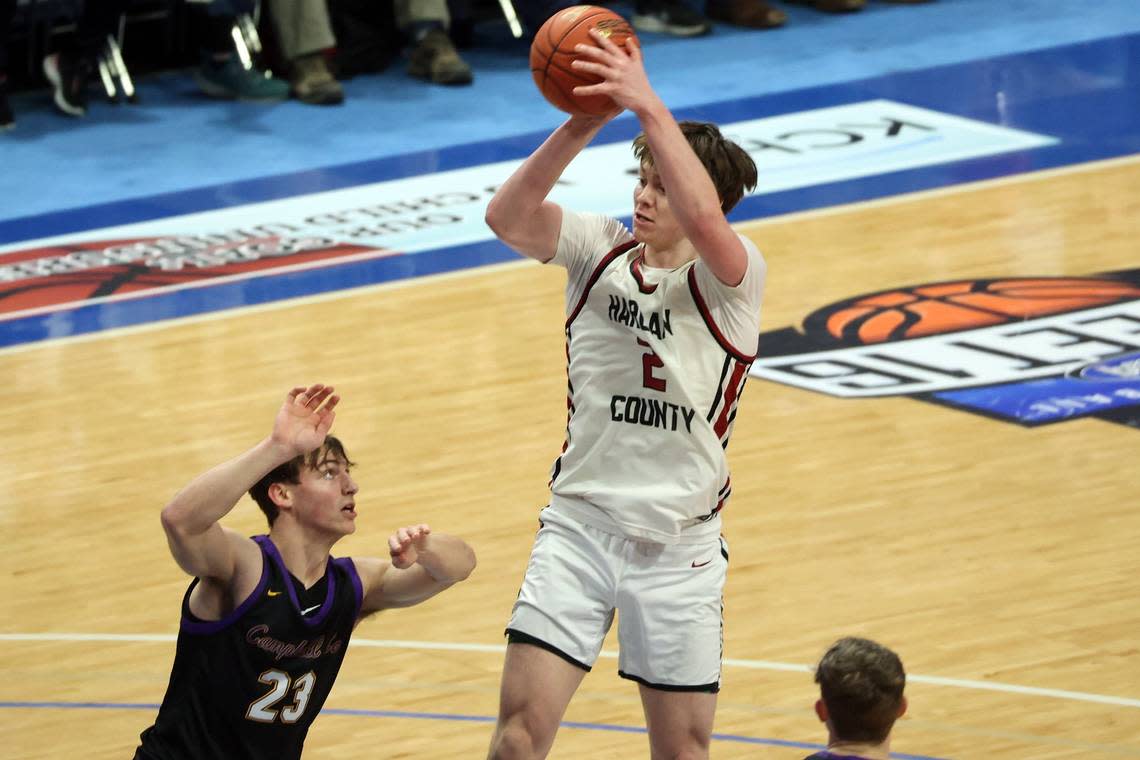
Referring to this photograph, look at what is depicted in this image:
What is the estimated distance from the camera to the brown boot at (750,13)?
16.1 meters

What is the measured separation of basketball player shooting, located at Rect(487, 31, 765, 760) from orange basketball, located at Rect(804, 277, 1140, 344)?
200 inches

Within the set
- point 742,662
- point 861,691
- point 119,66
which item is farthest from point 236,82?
point 861,691

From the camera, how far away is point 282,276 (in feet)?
37.6

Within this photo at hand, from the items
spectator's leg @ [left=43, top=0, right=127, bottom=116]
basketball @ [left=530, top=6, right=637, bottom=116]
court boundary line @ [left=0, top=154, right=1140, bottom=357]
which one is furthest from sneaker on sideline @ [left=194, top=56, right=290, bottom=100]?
basketball @ [left=530, top=6, right=637, bottom=116]

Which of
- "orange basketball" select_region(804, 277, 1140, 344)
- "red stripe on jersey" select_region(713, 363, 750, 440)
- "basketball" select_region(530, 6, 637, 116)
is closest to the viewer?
"basketball" select_region(530, 6, 637, 116)

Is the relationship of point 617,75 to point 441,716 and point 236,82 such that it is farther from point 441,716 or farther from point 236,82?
point 236,82

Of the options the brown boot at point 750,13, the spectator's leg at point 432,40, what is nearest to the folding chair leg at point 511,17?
the spectator's leg at point 432,40

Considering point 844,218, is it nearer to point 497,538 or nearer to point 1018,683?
point 497,538

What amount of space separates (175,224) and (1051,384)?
5.69 meters

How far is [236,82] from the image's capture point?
14.7 meters

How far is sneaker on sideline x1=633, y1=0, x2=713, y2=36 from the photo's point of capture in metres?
16.0

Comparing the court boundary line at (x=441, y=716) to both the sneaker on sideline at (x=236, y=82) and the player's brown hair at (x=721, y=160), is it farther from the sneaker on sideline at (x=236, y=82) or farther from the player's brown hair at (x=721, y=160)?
the sneaker on sideline at (x=236, y=82)

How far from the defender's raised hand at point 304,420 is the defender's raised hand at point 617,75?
947mm

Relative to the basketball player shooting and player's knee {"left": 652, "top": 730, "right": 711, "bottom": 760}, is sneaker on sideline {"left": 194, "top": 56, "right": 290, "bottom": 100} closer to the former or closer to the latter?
the basketball player shooting
